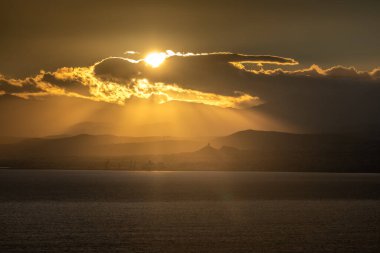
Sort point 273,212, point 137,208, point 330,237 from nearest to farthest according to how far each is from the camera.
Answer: point 330,237, point 273,212, point 137,208

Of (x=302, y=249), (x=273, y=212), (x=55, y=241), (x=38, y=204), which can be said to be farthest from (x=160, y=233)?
(x=38, y=204)

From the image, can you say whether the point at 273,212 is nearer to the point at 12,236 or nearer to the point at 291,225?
the point at 291,225

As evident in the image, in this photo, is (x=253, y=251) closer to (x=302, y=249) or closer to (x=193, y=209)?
(x=302, y=249)

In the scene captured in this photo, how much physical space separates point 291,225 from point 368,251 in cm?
3245

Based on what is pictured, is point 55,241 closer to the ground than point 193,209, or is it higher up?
closer to the ground

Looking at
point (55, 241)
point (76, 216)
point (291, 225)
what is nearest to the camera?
point (55, 241)

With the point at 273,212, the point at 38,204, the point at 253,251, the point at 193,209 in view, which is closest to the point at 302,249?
the point at 253,251

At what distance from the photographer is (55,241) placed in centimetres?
9394

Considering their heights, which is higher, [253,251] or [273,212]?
[273,212]

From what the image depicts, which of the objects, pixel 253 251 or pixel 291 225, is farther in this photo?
pixel 291 225

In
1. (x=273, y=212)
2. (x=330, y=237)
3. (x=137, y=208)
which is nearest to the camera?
(x=330, y=237)

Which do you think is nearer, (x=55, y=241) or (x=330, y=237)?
(x=55, y=241)

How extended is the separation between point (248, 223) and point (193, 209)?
121 feet

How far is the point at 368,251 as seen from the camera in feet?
288
